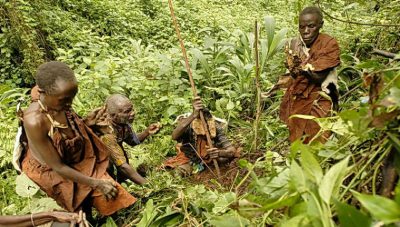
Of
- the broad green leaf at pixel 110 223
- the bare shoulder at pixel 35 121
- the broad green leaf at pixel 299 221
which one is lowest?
the broad green leaf at pixel 110 223

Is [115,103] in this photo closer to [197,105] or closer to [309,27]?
[197,105]

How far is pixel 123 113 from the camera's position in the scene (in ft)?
10.8

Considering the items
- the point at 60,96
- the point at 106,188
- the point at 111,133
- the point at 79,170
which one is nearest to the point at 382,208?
the point at 60,96

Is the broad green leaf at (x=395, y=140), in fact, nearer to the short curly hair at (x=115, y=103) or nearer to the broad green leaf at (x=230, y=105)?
the short curly hair at (x=115, y=103)

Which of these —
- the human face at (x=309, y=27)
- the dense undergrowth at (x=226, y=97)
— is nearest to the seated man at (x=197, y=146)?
the dense undergrowth at (x=226, y=97)

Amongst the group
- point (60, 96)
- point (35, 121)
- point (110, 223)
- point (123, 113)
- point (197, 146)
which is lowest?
point (197, 146)

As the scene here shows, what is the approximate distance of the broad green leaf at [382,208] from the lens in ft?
2.20

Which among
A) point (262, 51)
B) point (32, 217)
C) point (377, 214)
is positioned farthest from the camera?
point (262, 51)

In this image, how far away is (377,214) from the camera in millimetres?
672

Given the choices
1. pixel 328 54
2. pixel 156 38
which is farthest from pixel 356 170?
pixel 156 38

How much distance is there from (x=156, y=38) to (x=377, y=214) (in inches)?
266

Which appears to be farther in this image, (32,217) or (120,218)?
(120,218)

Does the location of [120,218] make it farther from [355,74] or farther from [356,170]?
[355,74]

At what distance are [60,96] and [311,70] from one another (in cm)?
182
